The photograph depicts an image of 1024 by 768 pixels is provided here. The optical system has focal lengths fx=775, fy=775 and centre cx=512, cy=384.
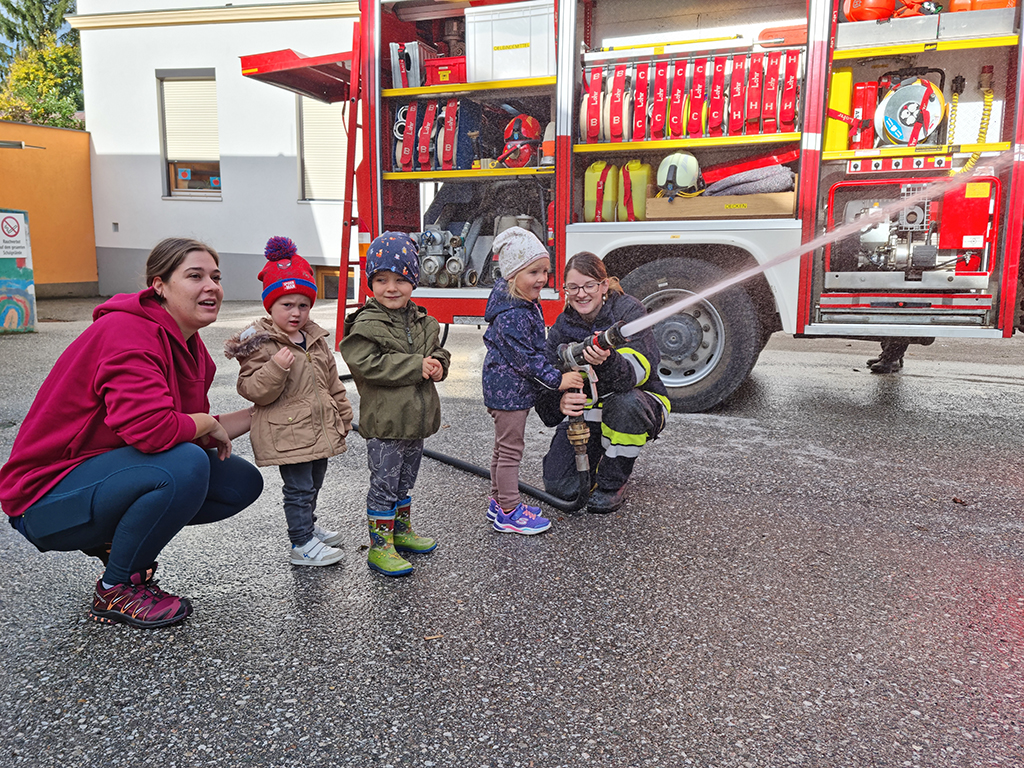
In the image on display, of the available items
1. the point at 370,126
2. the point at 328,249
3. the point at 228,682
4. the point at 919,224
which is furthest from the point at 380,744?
the point at 328,249

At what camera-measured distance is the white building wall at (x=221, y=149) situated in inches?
557

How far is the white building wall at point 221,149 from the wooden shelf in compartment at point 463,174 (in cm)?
835

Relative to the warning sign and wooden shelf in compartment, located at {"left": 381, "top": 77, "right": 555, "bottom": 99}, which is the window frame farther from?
wooden shelf in compartment, located at {"left": 381, "top": 77, "right": 555, "bottom": 99}

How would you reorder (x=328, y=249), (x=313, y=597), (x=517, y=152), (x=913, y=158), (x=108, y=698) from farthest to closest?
(x=328, y=249)
(x=517, y=152)
(x=913, y=158)
(x=313, y=597)
(x=108, y=698)

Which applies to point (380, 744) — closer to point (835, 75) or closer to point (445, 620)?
point (445, 620)

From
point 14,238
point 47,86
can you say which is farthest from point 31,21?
point 14,238

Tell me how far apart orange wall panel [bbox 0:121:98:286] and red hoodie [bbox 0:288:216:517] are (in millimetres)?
14252

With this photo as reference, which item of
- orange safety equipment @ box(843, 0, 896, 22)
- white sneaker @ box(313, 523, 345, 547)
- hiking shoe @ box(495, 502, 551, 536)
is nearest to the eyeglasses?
hiking shoe @ box(495, 502, 551, 536)

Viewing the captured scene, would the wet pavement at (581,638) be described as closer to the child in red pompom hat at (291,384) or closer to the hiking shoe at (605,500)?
the hiking shoe at (605,500)

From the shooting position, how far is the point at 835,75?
4.96 metres

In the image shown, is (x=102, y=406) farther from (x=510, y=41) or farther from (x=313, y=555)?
(x=510, y=41)

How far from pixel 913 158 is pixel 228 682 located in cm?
471

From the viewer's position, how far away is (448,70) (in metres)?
5.89

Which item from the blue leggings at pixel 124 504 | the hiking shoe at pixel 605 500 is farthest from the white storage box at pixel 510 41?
the blue leggings at pixel 124 504
